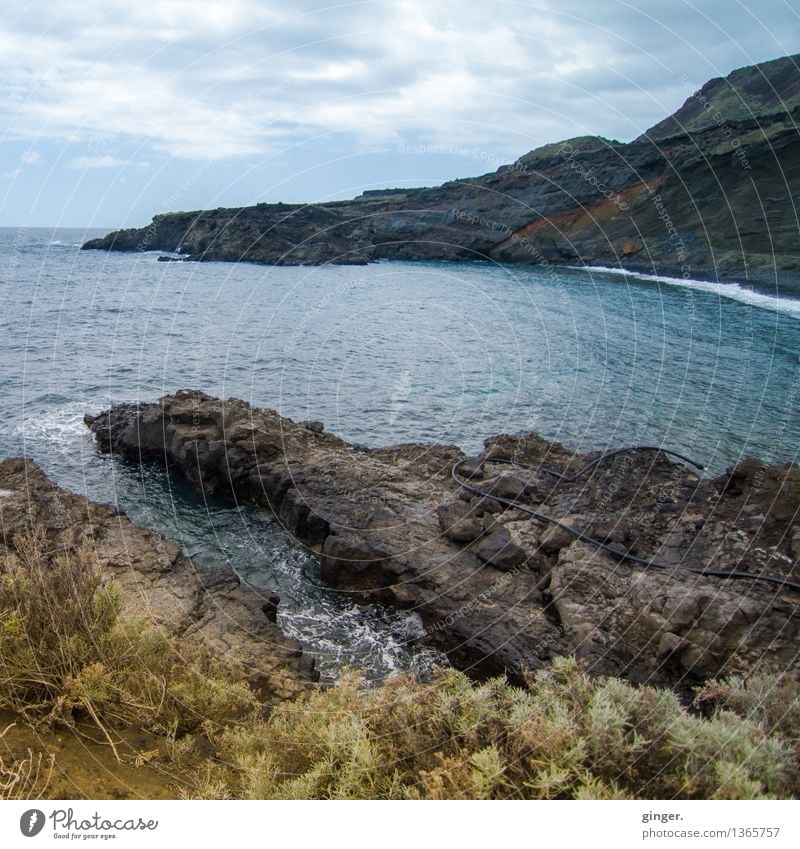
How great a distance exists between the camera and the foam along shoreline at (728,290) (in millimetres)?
38084

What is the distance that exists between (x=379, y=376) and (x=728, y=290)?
34.8m

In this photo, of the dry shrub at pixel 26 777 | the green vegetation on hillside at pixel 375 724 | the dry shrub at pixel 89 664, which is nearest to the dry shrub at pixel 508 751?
the green vegetation on hillside at pixel 375 724

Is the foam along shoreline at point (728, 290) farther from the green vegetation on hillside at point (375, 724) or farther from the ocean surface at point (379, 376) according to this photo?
the green vegetation on hillside at point (375, 724)

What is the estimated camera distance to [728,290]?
4512 centimetres

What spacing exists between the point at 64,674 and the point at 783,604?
8.80 metres

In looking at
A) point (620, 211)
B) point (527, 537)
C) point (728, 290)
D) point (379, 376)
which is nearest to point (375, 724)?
point (527, 537)

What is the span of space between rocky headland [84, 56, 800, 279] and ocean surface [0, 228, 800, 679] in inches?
469

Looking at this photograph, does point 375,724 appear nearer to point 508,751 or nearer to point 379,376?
point 508,751

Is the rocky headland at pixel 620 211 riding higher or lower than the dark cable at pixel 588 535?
higher

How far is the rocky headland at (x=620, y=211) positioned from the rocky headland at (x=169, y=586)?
38119 millimetres

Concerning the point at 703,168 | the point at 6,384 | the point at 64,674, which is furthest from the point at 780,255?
the point at 64,674

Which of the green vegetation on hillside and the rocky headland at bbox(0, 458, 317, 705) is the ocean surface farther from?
the green vegetation on hillside

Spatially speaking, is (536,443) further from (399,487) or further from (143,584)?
(143,584)

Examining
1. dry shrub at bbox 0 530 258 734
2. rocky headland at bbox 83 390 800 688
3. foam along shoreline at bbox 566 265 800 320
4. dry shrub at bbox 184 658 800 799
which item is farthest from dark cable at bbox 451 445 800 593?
foam along shoreline at bbox 566 265 800 320
